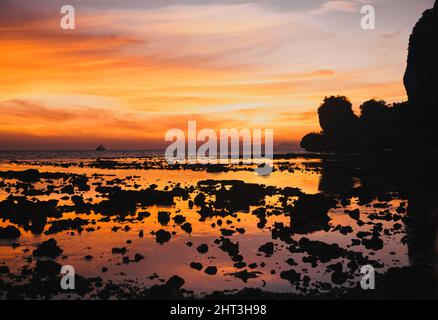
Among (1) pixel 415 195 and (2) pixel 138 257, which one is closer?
(2) pixel 138 257

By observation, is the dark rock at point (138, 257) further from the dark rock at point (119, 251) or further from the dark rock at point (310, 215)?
the dark rock at point (310, 215)

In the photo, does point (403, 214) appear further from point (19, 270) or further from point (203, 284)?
point (19, 270)

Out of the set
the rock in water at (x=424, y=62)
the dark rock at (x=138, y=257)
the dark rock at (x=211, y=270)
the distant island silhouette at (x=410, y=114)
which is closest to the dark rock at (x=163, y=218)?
the dark rock at (x=138, y=257)

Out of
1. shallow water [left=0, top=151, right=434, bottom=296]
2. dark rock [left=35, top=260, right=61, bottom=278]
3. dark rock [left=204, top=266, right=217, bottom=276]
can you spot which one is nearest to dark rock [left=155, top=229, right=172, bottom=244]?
shallow water [left=0, top=151, right=434, bottom=296]

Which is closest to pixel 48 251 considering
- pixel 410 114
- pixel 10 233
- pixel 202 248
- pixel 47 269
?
pixel 47 269

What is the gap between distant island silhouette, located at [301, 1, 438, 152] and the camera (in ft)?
379

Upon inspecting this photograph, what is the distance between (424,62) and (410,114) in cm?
1607

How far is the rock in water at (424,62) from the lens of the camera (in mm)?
116438

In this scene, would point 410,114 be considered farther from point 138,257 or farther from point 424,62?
point 138,257

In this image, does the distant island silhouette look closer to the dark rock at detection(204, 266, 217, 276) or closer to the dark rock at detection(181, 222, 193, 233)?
the dark rock at detection(181, 222, 193, 233)

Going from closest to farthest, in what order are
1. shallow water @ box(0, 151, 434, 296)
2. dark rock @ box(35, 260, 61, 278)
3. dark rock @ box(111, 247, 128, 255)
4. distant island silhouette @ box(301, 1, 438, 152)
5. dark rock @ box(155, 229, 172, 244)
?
shallow water @ box(0, 151, 434, 296), dark rock @ box(35, 260, 61, 278), dark rock @ box(111, 247, 128, 255), dark rock @ box(155, 229, 172, 244), distant island silhouette @ box(301, 1, 438, 152)

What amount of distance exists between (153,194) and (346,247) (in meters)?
21.5

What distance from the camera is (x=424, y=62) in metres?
121

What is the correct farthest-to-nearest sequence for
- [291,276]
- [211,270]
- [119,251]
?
[119,251], [211,270], [291,276]
